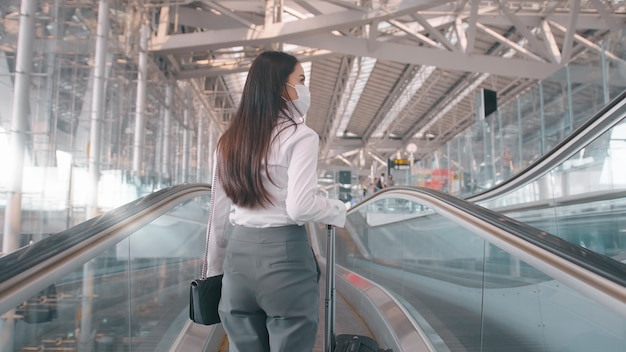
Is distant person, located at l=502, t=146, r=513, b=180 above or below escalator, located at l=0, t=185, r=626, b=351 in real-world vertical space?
above

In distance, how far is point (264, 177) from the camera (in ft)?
6.05

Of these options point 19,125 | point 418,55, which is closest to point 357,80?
point 418,55

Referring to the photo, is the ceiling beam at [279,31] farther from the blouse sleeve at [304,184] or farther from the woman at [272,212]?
the blouse sleeve at [304,184]

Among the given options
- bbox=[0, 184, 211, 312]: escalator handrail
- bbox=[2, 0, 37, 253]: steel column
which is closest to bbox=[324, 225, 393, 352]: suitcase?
bbox=[0, 184, 211, 312]: escalator handrail

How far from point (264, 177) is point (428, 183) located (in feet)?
51.1

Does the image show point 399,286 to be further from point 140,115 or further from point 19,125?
point 140,115

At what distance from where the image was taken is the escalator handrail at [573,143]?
15.8ft

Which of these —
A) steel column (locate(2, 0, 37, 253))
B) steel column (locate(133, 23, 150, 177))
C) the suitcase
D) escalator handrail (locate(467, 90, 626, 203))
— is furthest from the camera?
steel column (locate(133, 23, 150, 177))

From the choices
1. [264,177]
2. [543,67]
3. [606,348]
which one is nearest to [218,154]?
[264,177]

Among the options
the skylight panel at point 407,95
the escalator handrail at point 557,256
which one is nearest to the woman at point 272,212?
the escalator handrail at point 557,256

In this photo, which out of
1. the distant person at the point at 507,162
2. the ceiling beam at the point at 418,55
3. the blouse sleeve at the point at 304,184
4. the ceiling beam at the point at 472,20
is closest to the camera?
the blouse sleeve at the point at 304,184

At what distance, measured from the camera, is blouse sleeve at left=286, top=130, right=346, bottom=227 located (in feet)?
5.67

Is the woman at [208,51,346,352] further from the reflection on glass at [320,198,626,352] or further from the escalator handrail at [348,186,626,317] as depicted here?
the reflection on glass at [320,198,626,352]

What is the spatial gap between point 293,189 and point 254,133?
263 mm
